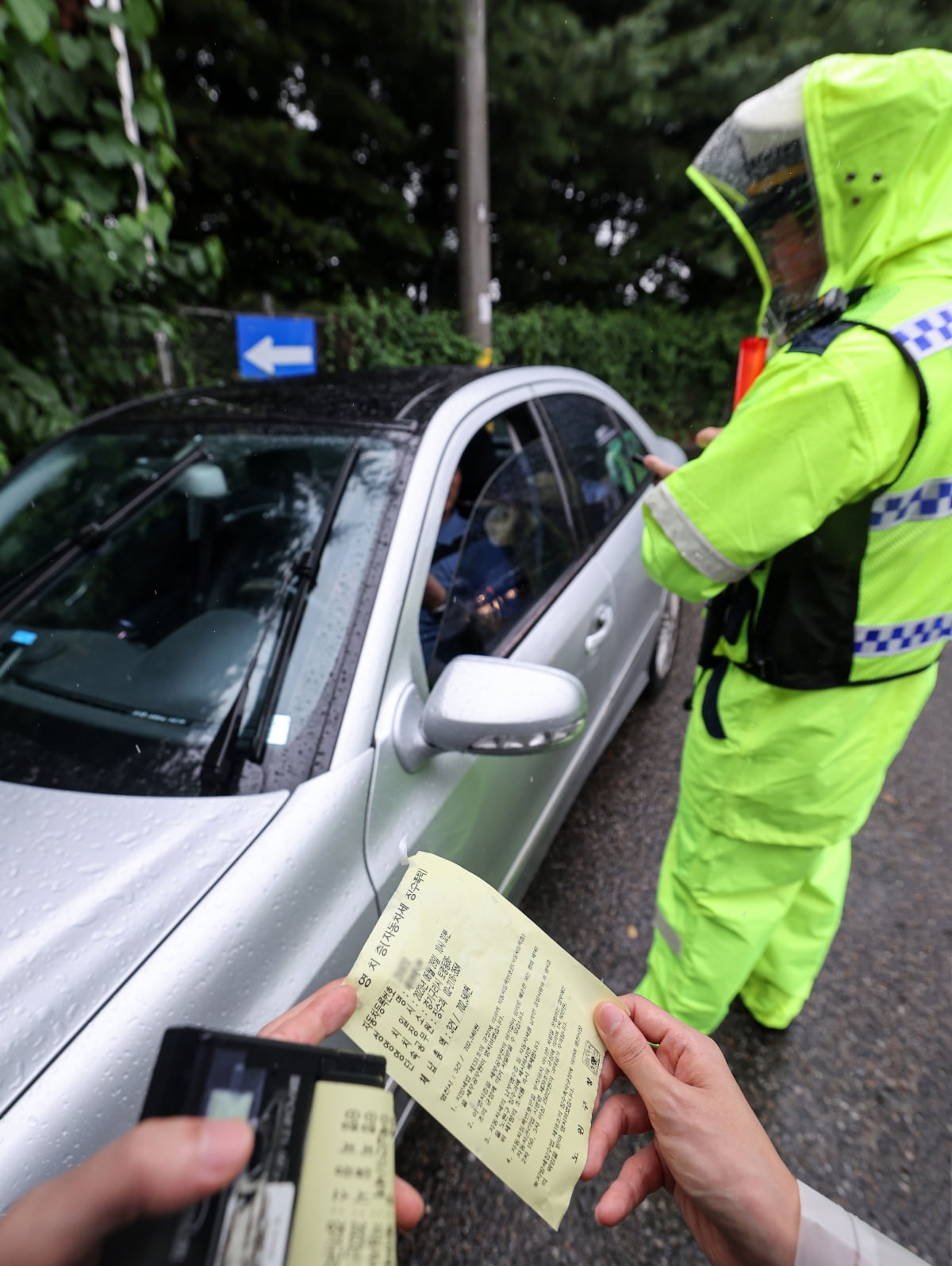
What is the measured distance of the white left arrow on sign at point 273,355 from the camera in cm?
489

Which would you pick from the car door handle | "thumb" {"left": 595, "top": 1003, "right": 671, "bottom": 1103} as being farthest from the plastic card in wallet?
the car door handle

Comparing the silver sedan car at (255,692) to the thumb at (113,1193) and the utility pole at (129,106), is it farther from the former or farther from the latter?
the utility pole at (129,106)

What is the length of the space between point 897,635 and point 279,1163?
1361 millimetres

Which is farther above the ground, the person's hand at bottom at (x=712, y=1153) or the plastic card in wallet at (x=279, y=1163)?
the plastic card in wallet at (x=279, y=1163)

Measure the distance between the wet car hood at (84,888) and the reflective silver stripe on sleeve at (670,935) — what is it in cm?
116

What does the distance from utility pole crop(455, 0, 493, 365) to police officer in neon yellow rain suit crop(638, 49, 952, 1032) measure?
5.26 meters

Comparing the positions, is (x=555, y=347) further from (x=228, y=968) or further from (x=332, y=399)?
(x=228, y=968)

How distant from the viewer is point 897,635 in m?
1.36

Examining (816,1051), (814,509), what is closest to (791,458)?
(814,509)

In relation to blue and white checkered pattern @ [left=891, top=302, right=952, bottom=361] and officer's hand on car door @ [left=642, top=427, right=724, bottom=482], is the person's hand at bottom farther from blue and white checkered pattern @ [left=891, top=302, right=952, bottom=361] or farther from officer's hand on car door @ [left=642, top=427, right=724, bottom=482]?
officer's hand on car door @ [left=642, top=427, right=724, bottom=482]

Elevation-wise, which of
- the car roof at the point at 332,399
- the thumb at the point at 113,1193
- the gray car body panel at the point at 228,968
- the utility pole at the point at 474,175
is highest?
the utility pole at the point at 474,175

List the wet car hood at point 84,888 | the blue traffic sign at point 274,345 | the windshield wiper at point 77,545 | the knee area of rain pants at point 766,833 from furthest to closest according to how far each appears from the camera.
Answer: the blue traffic sign at point 274,345
the windshield wiper at point 77,545
the knee area of rain pants at point 766,833
the wet car hood at point 84,888

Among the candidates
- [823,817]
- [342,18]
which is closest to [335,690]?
[823,817]

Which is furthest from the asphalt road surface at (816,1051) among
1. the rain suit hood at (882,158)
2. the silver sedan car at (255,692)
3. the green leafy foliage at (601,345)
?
the green leafy foliage at (601,345)
